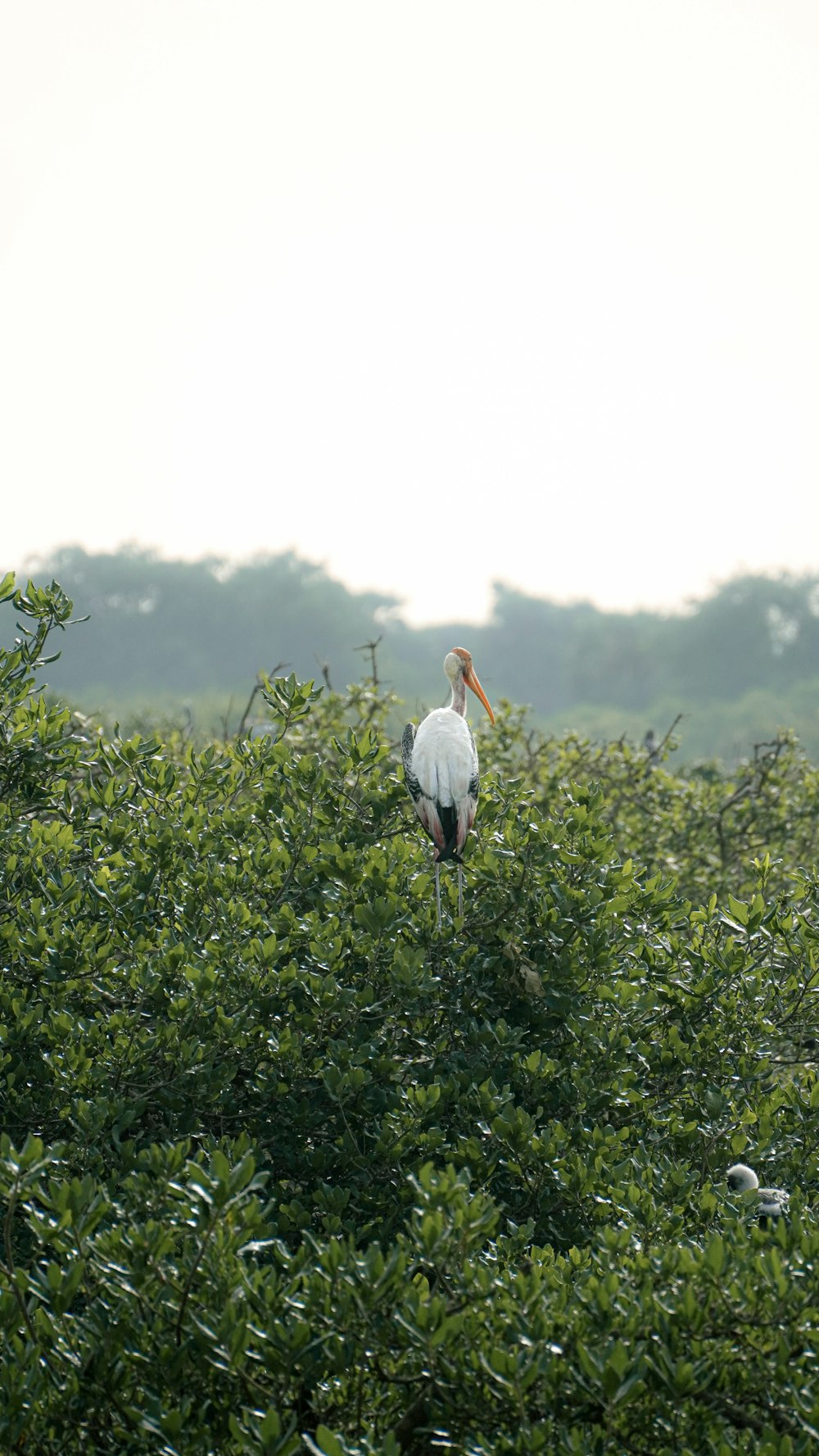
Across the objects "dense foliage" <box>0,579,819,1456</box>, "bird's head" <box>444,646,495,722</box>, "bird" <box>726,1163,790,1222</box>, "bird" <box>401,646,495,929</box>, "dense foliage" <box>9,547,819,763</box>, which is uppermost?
"dense foliage" <box>9,547,819,763</box>

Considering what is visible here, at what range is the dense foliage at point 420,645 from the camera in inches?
3263

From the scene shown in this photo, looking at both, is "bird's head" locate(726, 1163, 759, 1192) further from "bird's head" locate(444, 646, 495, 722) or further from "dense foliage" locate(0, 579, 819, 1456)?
"bird's head" locate(444, 646, 495, 722)

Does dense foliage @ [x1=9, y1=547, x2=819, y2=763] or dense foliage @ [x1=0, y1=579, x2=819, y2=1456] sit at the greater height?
dense foliage @ [x1=9, y1=547, x2=819, y2=763]

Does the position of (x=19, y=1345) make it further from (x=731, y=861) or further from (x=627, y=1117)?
(x=731, y=861)

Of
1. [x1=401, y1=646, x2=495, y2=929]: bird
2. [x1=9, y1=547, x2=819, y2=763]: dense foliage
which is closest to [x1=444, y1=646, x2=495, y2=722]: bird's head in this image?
[x1=401, y1=646, x2=495, y2=929]: bird

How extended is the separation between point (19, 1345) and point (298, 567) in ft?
301

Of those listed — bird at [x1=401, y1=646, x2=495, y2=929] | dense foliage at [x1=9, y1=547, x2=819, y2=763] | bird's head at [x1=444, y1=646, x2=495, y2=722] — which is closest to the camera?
bird at [x1=401, y1=646, x2=495, y2=929]

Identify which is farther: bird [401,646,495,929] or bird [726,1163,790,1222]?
bird [401,646,495,929]

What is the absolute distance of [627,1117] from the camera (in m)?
5.19

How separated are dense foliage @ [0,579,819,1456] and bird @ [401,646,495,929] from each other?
146 mm

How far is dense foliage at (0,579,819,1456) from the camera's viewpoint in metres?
3.29

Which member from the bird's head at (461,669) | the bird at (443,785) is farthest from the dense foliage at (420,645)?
the bird at (443,785)

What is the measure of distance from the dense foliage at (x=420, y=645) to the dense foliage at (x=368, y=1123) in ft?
242

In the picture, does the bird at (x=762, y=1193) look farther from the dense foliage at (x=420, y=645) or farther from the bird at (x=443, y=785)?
the dense foliage at (x=420, y=645)
